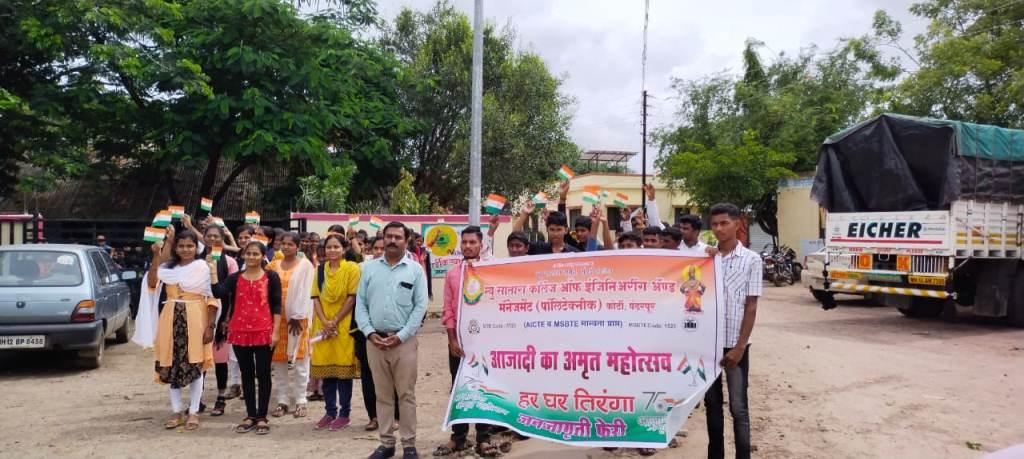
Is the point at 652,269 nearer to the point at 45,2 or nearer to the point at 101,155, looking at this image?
the point at 45,2

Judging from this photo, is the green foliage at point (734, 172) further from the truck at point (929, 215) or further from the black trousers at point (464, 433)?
the black trousers at point (464, 433)

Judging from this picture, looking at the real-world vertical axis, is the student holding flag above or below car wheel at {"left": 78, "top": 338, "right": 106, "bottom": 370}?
above

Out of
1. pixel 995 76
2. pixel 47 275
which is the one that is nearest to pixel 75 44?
pixel 47 275

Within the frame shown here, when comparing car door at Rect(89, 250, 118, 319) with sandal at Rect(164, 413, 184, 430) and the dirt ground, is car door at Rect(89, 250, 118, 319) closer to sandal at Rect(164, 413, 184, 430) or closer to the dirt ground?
the dirt ground

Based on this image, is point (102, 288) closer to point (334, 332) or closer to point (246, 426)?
point (246, 426)

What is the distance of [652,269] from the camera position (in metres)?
4.71

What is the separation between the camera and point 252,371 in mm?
6086

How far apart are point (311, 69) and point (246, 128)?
188 cm

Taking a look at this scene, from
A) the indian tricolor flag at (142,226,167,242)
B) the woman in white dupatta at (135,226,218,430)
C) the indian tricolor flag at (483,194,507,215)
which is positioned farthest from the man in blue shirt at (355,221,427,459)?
the indian tricolor flag at (142,226,167,242)

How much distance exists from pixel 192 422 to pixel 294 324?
1107mm

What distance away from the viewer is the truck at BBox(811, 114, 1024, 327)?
11.2 meters

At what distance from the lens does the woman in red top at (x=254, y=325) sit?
5.96 m

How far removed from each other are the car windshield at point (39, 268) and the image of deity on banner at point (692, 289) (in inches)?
287

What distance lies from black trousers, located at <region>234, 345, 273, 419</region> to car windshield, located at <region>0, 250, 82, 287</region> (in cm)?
Answer: 385
